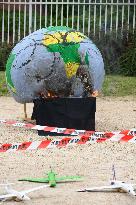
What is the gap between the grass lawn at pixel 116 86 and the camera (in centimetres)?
1677

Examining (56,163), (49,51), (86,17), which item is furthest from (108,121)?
(86,17)

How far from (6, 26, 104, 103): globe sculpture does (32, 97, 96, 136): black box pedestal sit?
0.22m

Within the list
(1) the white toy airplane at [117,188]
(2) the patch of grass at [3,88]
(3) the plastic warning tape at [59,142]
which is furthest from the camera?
(2) the patch of grass at [3,88]

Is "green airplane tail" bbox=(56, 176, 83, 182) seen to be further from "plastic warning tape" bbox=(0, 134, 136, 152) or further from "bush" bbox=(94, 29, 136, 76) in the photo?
"bush" bbox=(94, 29, 136, 76)

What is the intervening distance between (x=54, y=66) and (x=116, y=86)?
6.87m

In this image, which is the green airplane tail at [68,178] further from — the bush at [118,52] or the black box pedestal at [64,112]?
the bush at [118,52]

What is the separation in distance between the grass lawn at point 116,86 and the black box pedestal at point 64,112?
568cm

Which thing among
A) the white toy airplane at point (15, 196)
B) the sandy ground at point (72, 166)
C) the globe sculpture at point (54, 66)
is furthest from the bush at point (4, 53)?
the white toy airplane at point (15, 196)

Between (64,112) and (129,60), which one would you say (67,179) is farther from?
(129,60)

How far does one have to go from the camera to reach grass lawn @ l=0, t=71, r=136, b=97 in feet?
55.0

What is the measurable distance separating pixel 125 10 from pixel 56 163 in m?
13.2

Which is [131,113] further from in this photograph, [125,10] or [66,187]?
[125,10]

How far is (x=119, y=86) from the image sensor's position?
1755 centimetres

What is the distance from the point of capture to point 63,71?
1084 centimetres
